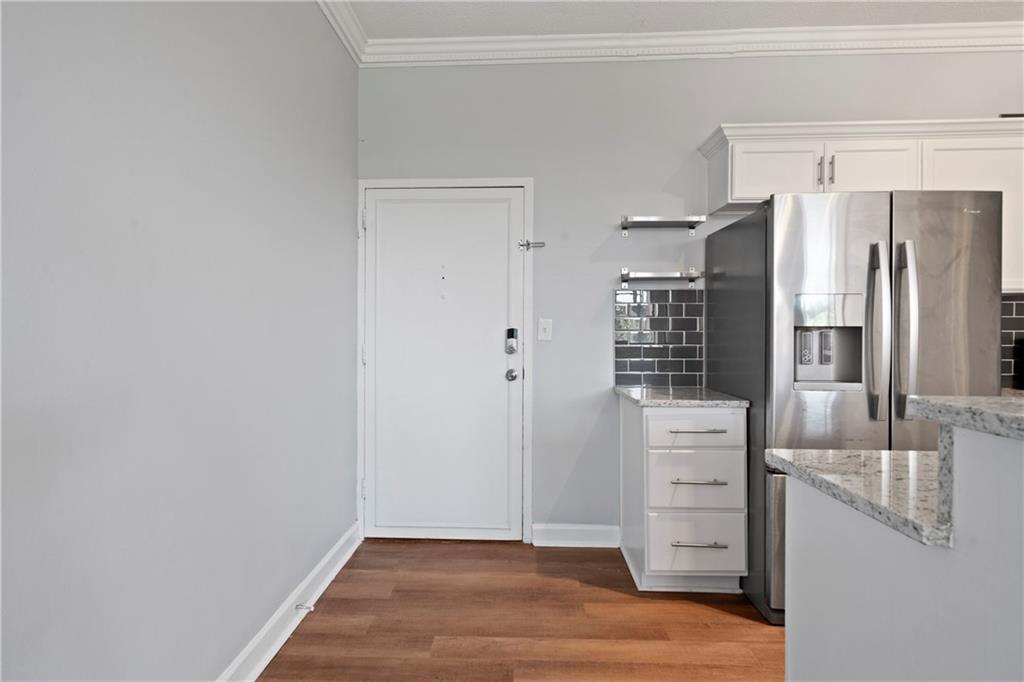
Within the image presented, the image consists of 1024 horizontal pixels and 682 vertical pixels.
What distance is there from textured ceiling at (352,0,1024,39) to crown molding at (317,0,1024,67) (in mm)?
39

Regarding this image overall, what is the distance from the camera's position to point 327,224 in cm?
263

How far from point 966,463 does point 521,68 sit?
2967 millimetres

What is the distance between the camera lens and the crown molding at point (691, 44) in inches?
113

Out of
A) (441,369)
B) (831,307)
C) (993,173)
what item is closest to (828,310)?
(831,307)

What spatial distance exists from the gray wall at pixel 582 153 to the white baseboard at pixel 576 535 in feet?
0.13

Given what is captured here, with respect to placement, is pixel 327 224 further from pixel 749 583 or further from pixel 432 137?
pixel 749 583

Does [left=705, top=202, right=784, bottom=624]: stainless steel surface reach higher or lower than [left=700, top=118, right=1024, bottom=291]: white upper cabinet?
lower

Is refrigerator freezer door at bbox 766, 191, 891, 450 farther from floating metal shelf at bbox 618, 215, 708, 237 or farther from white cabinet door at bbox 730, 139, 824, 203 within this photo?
floating metal shelf at bbox 618, 215, 708, 237

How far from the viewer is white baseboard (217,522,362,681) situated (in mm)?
1797

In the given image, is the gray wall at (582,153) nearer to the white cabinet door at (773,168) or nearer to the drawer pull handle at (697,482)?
the white cabinet door at (773,168)

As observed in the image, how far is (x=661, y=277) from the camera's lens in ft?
9.64

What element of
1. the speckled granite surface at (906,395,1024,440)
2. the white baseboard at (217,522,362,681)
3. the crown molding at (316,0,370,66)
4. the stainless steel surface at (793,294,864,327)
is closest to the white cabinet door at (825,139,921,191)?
the stainless steel surface at (793,294,864,327)

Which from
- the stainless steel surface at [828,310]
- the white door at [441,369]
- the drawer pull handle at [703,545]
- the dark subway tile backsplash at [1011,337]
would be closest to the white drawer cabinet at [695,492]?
the drawer pull handle at [703,545]

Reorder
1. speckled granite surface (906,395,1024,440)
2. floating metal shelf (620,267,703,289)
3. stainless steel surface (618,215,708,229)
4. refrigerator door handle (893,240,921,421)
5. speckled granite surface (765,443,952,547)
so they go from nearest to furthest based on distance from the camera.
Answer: speckled granite surface (906,395,1024,440)
speckled granite surface (765,443,952,547)
refrigerator door handle (893,240,921,421)
stainless steel surface (618,215,708,229)
floating metal shelf (620,267,703,289)
